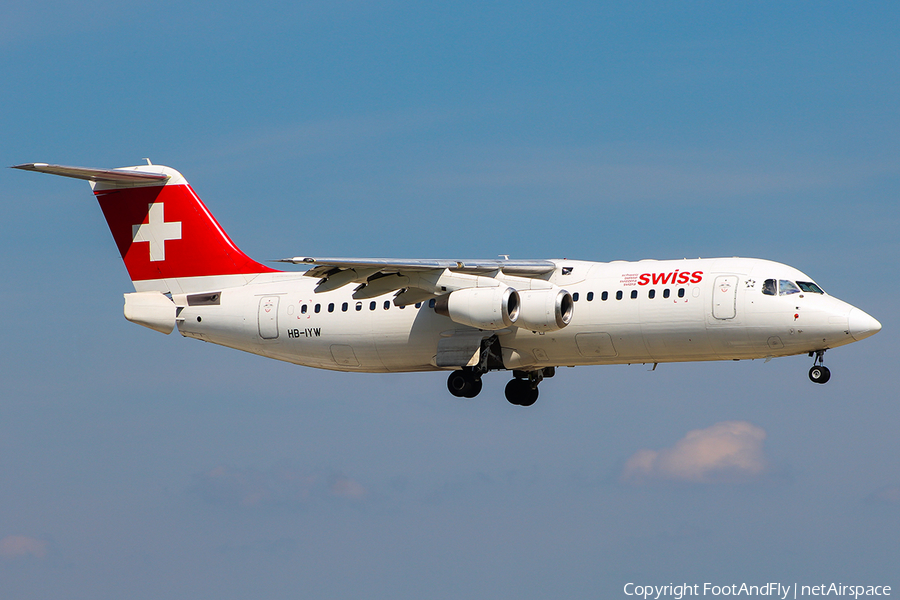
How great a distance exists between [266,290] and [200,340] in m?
2.26

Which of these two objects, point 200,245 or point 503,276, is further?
point 200,245

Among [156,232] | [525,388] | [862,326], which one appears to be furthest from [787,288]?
[156,232]

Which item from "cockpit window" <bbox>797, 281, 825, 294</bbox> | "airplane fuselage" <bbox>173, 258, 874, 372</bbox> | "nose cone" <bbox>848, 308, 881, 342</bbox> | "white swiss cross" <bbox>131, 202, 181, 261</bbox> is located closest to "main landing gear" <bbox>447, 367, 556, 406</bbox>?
"airplane fuselage" <bbox>173, 258, 874, 372</bbox>

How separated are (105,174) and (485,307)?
35.5ft

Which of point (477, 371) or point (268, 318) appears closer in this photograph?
point (477, 371)

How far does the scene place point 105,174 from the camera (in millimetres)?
28812

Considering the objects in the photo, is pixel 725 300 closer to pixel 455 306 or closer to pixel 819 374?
pixel 819 374

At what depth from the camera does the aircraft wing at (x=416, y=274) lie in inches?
953

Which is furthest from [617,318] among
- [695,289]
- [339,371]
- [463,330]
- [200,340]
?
[200,340]

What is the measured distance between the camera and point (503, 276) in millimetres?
24906

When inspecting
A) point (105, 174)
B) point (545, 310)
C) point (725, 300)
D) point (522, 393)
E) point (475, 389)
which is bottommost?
point (522, 393)

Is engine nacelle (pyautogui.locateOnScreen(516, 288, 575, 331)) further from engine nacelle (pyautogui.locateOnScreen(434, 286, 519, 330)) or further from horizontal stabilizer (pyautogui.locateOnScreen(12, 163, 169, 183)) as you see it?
horizontal stabilizer (pyautogui.locateOnScreen(12, 163, 169, 183))

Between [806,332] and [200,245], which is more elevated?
[200,245]

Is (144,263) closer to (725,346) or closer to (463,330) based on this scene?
(463,330)
